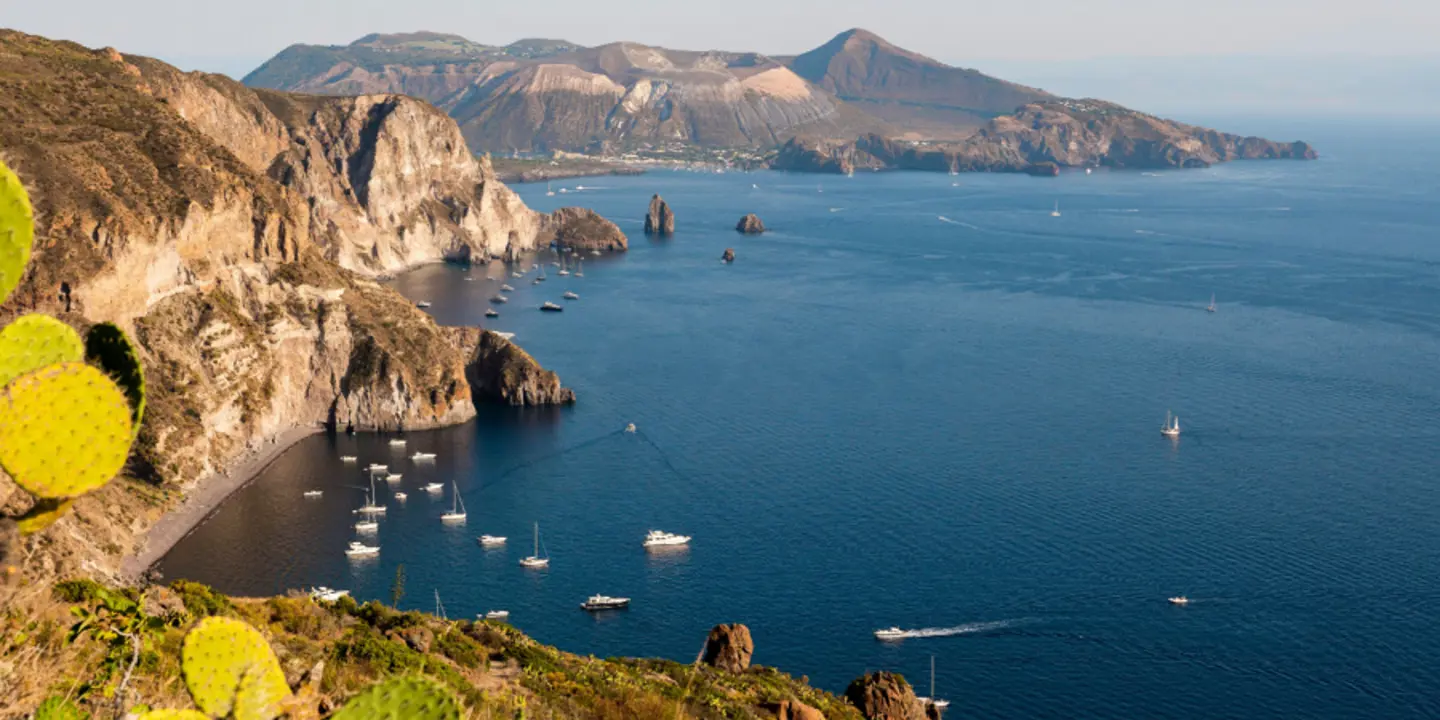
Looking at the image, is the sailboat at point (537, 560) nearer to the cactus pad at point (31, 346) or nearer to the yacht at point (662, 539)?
the yacht at point (662, 539)

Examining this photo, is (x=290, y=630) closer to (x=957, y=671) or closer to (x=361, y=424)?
(x=957, y=671)

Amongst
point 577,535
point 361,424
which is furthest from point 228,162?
point 577,535

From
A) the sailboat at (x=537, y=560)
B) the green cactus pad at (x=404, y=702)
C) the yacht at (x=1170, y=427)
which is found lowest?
the sailboat at (x=537, y=560)

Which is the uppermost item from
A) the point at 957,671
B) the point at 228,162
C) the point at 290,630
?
the point at 228,162

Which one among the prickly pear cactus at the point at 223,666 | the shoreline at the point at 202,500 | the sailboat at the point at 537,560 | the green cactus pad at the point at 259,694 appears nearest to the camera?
the prickly pear cactus at the point at 223,666

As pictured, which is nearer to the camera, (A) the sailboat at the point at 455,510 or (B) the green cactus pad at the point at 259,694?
(B) the green cactus pad at the point at 259,694

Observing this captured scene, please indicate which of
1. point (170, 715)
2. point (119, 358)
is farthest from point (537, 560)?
point (170, 715)

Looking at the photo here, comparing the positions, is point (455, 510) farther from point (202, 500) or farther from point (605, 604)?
point (605, 604)

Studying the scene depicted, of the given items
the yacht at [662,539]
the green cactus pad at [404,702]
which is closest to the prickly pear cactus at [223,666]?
the green cactus pad at [404,702]
